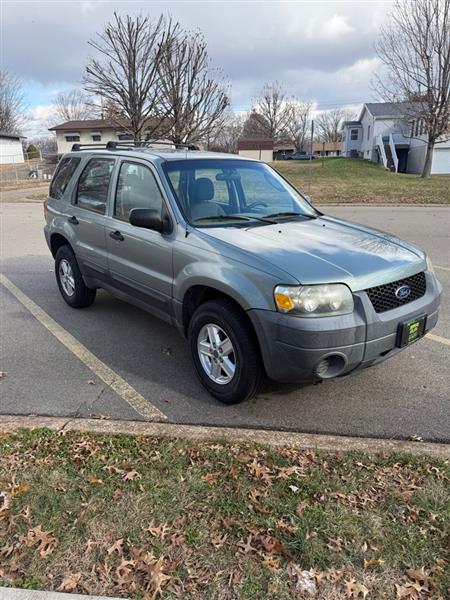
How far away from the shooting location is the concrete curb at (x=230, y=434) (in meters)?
3.02

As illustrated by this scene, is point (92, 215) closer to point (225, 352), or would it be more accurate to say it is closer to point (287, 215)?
point (287, 215)

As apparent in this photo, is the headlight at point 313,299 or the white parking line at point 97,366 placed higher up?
the headlight at point 313,299

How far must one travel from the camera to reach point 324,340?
2992 mm

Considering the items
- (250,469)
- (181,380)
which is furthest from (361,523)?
(181,380)

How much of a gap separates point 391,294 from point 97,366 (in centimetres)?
265

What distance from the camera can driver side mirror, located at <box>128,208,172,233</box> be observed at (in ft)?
12.3

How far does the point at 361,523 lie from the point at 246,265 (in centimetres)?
170

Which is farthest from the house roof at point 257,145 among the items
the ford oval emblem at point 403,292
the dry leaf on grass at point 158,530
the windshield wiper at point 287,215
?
the dry leaf on grass at point 158,530

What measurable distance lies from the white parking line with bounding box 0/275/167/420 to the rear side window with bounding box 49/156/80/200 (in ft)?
4.84

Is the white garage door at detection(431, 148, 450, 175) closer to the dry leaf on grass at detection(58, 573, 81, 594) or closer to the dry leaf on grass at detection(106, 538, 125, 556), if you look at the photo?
the dry leaf on grass at detection(106, 538, 125, 556)

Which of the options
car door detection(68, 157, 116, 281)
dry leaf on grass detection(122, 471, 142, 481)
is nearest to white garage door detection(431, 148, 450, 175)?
car door detection(68, 157, 116, 281)

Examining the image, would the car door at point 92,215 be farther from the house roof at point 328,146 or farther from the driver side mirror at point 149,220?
the house roof at point 328,146

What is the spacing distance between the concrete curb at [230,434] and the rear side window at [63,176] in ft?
10.7

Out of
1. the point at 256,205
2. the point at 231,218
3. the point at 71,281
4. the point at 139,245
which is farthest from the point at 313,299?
the point at 71,281
